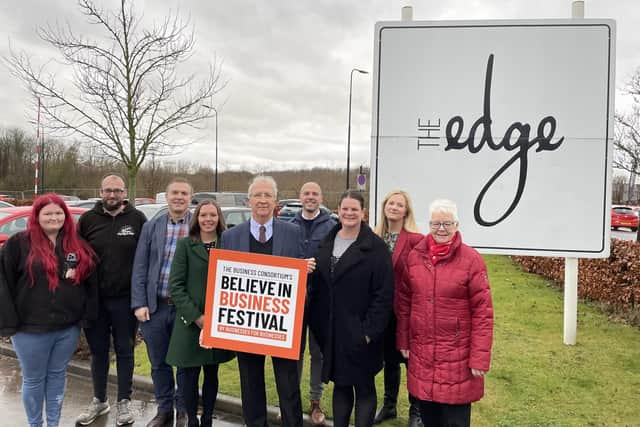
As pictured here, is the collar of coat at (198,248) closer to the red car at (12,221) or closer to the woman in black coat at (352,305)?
the woman in black coat at (352,305)

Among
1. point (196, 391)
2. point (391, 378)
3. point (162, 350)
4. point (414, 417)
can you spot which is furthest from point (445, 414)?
point (162, 350)

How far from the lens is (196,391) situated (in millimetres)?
3742

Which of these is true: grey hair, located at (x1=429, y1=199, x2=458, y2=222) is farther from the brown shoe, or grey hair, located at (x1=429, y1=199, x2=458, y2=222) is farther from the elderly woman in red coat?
the brown shoe

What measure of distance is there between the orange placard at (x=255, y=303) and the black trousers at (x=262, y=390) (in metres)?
0.15

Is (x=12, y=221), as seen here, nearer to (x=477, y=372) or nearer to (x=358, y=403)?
(x=358, y=403)

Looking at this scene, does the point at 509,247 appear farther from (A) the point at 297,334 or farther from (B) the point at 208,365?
(B) the point at 208,365

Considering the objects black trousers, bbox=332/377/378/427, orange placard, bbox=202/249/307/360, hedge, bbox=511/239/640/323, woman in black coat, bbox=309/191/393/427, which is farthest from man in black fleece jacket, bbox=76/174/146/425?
hedge, bbox=511/239/640/323

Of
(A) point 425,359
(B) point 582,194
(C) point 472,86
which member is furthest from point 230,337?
(B) point 582,194

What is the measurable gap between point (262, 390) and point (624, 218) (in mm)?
33127

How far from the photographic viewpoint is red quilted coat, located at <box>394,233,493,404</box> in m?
2.81

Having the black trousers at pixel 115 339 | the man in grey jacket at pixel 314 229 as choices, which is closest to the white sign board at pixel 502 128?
the man in grey jacket at pixel 314 229

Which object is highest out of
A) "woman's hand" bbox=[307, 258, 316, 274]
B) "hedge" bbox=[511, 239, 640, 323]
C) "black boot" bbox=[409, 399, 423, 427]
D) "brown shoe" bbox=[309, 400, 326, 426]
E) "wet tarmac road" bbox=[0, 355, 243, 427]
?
"woman's hand" bbox=[307, 258, 316, 274]

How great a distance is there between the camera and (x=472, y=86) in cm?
501

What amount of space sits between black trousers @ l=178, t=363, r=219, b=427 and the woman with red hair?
0.91m
